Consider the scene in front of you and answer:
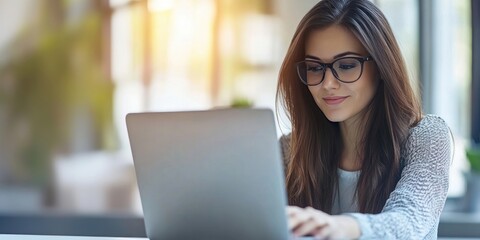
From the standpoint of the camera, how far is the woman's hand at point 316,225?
966 millimetres

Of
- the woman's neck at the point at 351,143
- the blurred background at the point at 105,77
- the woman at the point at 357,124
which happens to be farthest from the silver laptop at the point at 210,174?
the blurred background at the point at 105,77

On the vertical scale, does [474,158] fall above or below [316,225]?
below

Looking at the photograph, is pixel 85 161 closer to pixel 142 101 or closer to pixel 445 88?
pixel 142 101

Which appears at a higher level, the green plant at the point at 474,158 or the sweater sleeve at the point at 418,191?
the sweater sleeve at the point at 418,191

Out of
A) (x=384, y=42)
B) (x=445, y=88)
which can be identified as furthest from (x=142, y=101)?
(x=384, y=42)

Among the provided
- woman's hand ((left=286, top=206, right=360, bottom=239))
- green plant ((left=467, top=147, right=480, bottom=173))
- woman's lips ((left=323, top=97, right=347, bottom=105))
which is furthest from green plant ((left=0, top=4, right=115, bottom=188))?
woman's hand ((left=286, top=206, right=360, bottom=239))

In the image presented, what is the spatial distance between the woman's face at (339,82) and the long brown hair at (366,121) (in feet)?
0.07

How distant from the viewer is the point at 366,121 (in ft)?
4.94

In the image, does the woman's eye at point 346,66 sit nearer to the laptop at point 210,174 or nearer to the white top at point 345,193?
the white top at point 345,193

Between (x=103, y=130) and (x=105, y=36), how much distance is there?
20.8 inches

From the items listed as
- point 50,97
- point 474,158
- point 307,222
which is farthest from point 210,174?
point 50,97

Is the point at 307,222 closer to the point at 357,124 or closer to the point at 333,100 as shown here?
the point at 333,100

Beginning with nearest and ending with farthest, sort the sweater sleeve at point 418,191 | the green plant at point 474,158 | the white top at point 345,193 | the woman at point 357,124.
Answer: the sweater sleeve at point 418,191, the woman at point 357,124, the white top at point 345,193, the green plant at point 474,158

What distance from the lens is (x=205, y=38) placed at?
10.5ft
